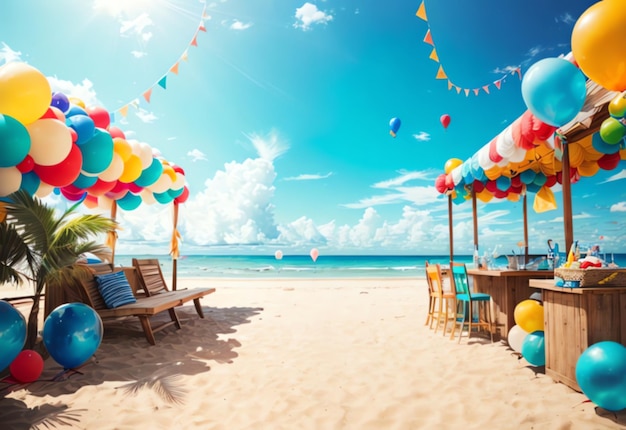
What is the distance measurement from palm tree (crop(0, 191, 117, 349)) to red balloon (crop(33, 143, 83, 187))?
0.74 feet

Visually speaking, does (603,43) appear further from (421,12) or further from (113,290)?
(113,290)

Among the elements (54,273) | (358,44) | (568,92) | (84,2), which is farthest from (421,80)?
(54,273)

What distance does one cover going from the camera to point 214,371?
348 centimetres

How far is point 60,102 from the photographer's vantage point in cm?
402

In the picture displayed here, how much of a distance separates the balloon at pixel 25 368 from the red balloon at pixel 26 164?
1.58 metres

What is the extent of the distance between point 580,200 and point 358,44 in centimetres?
1361

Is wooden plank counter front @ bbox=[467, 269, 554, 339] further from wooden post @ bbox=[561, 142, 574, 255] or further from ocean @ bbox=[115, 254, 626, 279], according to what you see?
ocean @ bbox=[115, 254, 626, 279]

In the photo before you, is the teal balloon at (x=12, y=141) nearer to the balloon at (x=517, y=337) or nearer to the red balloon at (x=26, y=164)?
the red balloon at (x=26, y=164)

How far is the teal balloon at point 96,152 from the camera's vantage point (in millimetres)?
4020

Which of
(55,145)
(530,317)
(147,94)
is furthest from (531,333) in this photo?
(147,94)

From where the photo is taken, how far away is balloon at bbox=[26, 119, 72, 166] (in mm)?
3268

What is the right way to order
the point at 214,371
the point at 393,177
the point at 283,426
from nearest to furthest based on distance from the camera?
the point at 283,426, the point at 214,371, the point at 393,177

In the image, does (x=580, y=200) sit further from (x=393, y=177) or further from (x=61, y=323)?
(x=61, y=323)

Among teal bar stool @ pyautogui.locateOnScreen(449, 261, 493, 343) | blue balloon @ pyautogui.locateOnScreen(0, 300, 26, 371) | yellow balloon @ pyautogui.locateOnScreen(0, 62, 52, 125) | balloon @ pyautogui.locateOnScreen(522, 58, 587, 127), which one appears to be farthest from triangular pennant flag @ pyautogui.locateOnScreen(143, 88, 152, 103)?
balloon @ pyautogui.locateOnScreen(522, 58, 587, 127)
